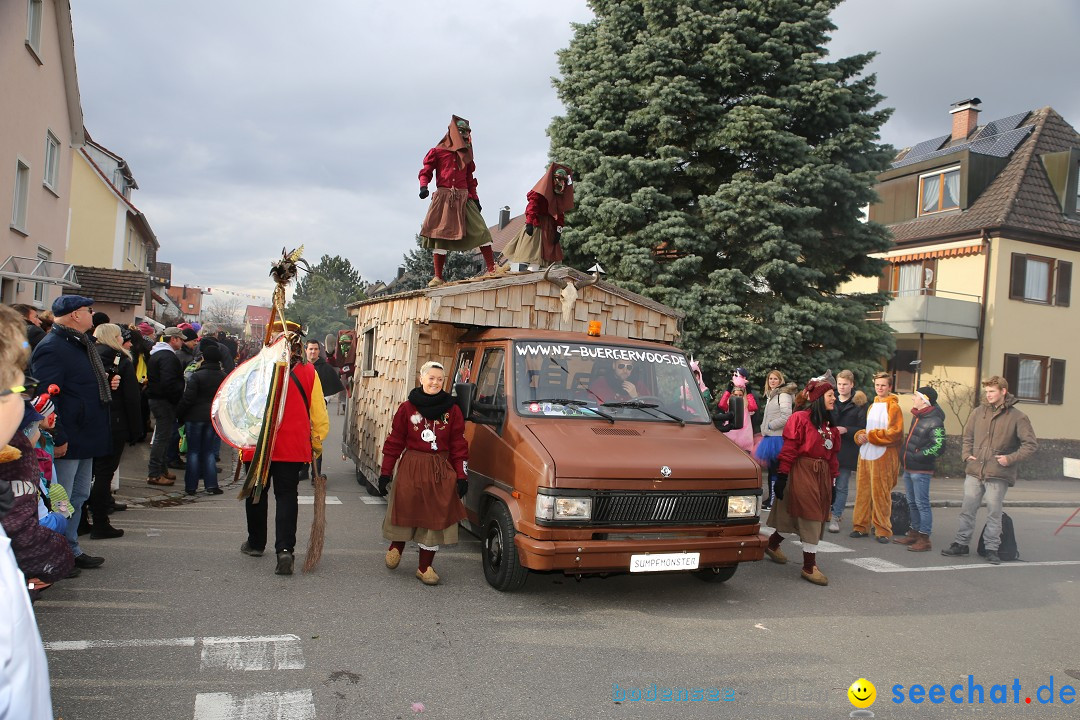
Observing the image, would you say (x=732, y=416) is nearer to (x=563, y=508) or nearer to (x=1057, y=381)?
(x=563, y=508)

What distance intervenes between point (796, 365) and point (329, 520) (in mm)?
8401

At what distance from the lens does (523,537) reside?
5414mm

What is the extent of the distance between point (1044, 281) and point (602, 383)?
22.5 meters

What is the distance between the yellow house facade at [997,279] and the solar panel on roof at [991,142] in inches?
3.4

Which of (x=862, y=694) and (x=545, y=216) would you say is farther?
(x=545, y=216)

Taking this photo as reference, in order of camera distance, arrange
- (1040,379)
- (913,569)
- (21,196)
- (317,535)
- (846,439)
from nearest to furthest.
→ (317,535), (913,569), (846,439), (21,196), (1040,379)

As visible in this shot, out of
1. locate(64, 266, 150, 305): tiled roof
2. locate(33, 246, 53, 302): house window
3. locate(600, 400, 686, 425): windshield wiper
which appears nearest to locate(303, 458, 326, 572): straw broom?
locate(600, 400, 686, 425): windshield wiper

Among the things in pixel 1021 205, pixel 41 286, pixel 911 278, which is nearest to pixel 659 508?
pixel 41 286

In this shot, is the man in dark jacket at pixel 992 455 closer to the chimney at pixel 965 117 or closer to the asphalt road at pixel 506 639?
the asphalt road at pixel 506 639

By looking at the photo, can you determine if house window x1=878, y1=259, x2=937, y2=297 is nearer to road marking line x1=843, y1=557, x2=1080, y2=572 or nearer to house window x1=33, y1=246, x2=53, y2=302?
road marking line x1=843, y1=557, x2=1080, y2=572

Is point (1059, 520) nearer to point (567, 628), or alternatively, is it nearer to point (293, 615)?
point (567, 628)

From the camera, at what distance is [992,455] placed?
26.7 feet

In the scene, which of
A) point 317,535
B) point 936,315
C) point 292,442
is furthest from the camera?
point 936,315

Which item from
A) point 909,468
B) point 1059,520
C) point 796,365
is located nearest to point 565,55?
point 796,365
